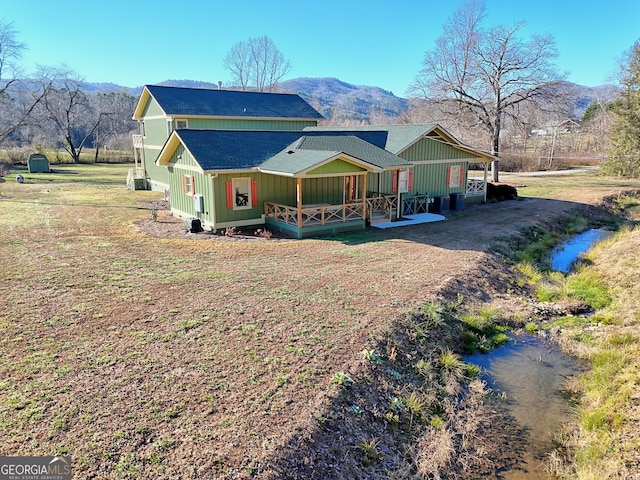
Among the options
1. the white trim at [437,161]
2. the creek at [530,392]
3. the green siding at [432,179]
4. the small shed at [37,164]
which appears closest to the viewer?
the creek at [530,392]

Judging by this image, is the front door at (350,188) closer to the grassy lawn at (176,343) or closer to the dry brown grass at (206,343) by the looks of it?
the dry brown grass at (206,343)

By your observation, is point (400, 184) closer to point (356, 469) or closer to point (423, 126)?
point (423, 126)

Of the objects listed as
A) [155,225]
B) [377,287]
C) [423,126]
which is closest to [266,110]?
[423,126]

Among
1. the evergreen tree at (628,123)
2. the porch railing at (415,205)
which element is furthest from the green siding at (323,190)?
the evergreen tree at (628,123)

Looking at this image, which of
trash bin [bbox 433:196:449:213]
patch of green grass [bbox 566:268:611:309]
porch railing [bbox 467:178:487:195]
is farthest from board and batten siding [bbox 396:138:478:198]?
patch of green grass [bbox 566:268:611:309]

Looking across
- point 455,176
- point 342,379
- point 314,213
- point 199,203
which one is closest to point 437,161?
point 455,176

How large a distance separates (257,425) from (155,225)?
1328 cm

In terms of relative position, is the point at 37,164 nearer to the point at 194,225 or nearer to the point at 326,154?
the point at 194,225

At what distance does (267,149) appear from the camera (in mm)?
17734

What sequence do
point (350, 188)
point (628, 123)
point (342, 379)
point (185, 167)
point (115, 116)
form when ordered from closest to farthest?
1. point (342, 379)
2. point (185, 167)
3. point (350, 188)
4. point (628, 123)
5. point (115, 116)

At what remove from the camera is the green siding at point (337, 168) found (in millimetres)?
15422

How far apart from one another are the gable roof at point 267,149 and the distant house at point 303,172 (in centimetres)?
4

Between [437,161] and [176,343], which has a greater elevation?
[437,161]
